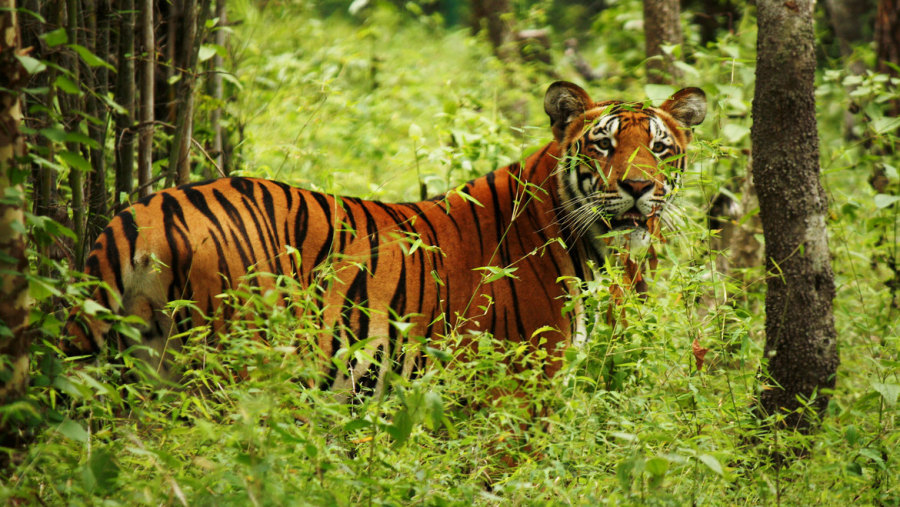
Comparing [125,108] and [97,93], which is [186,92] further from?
[97,93]

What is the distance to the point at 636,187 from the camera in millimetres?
3283

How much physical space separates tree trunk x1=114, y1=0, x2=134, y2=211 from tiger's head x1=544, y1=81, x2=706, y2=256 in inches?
72.8

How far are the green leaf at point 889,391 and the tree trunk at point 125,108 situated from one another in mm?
3046

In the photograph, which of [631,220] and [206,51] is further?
[206,51]

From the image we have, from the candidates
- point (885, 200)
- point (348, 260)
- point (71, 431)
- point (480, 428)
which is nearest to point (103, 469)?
point (71, 431)

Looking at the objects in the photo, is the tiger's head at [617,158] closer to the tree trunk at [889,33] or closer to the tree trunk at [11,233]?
the tree trunk at [11,233]

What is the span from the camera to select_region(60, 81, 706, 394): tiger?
9.40 feet

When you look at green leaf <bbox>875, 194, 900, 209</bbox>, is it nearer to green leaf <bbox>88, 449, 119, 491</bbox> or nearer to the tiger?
the tiger

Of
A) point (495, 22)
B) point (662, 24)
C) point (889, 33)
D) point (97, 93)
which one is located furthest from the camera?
point (495, 22)

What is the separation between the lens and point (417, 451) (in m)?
2.65

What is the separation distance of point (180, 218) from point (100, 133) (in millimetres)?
988

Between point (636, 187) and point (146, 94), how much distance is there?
222 cm

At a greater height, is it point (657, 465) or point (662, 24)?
point (662, 24)

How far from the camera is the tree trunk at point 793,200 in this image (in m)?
3.35
